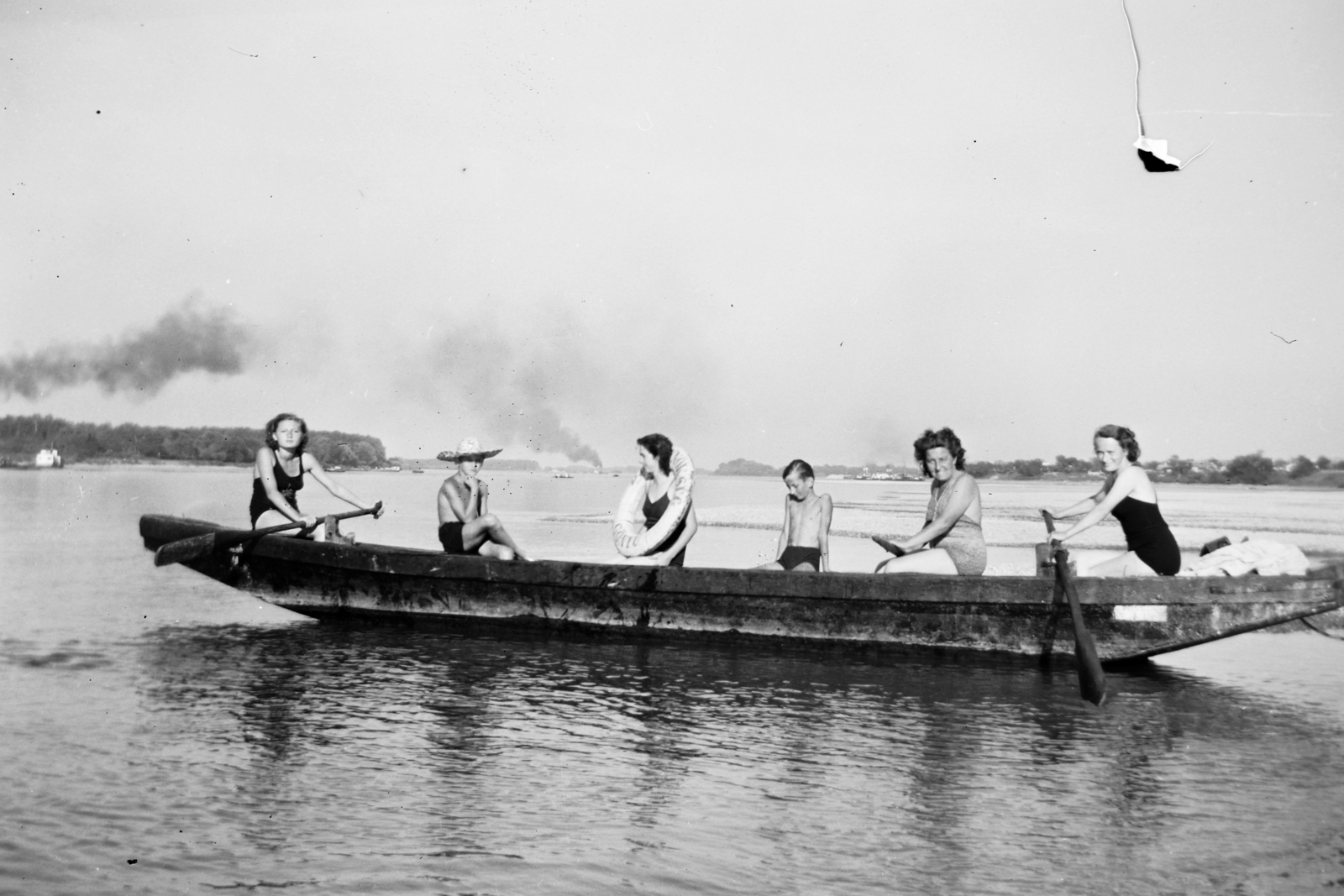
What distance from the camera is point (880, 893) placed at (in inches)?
184

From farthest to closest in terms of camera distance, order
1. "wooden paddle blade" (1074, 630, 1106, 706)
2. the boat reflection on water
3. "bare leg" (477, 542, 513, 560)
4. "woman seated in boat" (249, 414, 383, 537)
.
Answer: "woman seated in boat" (249, 414, 383, 537) → "bare leg" (477, 542, 513, 560) → "wooden paddle blade" (1074, 630, 1106, 706) → the boat reflection on water

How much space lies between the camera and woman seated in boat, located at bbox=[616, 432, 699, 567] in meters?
10.1

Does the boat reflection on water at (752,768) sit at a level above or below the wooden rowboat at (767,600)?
below

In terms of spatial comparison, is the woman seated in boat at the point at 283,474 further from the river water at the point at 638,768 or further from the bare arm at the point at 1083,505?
the bare arm at the point at 1083,505

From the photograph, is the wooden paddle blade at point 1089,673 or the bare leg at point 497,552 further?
the bare leg at point 497,552

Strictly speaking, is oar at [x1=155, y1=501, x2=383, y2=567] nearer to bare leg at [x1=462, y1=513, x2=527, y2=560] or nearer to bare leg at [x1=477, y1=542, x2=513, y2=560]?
bare leg at [x1=462, y1=513, x2=527, y2=560]

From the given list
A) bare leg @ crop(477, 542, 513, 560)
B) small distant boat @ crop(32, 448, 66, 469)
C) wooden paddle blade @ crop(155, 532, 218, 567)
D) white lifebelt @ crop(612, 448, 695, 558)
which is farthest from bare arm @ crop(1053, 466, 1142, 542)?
small distant boat @ crop(32, 448, 66, 469)

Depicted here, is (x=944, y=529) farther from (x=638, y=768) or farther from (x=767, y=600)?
(x=638, y=768)

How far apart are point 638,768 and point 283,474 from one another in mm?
5917

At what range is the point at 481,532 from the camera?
36.4 ft

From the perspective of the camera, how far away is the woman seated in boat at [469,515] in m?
10.9

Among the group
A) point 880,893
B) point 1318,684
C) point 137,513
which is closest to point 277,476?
point 880,893

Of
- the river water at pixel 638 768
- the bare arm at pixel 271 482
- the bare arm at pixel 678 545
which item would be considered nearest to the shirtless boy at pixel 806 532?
the bare arm at pixel 678 545

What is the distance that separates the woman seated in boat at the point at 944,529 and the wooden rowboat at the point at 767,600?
28 centimetres
